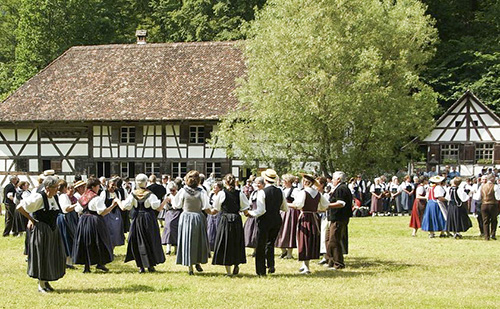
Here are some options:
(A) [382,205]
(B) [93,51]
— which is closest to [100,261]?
(A) [382,205]

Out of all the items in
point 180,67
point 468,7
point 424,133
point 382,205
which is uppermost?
point 468,7

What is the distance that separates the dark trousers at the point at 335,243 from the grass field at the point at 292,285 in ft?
0.87

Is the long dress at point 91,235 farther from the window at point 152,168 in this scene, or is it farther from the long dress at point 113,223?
the window at point 152,168

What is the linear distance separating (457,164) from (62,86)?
72.8 ft

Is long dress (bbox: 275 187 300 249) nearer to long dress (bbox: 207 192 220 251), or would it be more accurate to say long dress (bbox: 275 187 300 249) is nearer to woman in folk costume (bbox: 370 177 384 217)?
long dress (bbox: 207 192 220 251)

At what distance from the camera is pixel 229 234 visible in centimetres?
1368

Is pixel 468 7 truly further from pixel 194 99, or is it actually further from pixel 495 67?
pixel 194 99

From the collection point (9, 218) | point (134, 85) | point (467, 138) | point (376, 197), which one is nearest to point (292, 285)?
point (9, 218)

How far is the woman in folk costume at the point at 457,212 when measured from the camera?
20531 mm

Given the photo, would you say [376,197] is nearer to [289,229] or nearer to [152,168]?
[152,168]

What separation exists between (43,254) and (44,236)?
27cm

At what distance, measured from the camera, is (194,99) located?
1572 inches

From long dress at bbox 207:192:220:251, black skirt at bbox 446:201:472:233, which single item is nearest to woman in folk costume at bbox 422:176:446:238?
black skirt at bbox 446:201:472:233

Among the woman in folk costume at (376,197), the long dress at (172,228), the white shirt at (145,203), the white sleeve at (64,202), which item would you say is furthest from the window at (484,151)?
the white sleeve at (64,202)
